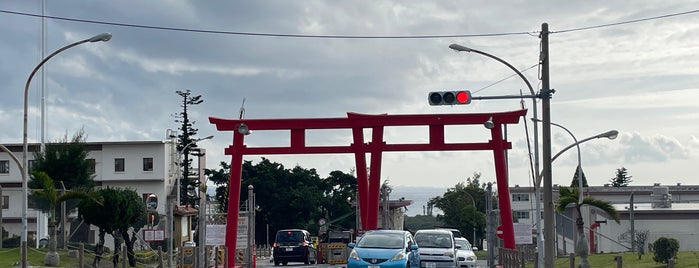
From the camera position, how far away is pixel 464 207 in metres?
91.9

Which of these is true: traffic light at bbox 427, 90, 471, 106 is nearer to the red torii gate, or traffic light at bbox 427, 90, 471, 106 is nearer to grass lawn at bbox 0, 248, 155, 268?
the red torii gate

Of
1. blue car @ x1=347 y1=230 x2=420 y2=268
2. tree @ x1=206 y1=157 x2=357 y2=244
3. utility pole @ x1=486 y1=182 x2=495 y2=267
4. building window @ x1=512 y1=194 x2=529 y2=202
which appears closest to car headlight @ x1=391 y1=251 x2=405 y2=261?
blue car @ x1=347 y1=230 x2=420 y2=268

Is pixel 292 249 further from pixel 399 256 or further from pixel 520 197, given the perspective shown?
pixel 520 197

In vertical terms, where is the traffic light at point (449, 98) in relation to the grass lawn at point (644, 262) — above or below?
above

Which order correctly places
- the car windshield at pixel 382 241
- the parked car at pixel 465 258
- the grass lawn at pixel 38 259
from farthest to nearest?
the grass lawn at pixel 38 259
the parked car at pixel 465 258
the car windshield at pixel 382 241

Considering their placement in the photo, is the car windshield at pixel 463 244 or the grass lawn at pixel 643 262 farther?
the car windshield at pixel 463 244

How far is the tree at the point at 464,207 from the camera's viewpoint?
292 ft

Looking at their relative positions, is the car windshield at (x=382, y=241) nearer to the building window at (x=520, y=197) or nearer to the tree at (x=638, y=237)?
the tree at (x=638, y=237)

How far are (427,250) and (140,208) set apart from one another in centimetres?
1198

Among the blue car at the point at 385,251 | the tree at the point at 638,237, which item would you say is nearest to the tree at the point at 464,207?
the tree at the point at 638,237

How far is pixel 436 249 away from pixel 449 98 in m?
7.21

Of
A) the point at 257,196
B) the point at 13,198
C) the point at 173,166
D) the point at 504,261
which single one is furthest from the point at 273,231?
the point at 504,261

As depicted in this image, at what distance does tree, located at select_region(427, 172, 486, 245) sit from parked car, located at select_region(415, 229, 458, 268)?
56831mm

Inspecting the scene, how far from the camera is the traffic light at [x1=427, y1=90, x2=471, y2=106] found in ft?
82.0
